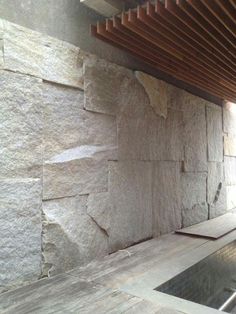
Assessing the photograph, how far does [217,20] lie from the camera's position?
1.89 meters

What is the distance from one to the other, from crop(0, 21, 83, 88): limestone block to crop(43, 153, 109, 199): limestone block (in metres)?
0.49

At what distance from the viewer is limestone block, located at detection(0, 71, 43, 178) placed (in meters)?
1.58

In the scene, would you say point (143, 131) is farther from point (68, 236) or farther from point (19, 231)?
point (19, 231)

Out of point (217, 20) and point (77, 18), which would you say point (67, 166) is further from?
point (217, 20)

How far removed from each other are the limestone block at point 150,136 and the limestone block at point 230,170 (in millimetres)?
1384

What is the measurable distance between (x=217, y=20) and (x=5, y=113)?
1.34 meters

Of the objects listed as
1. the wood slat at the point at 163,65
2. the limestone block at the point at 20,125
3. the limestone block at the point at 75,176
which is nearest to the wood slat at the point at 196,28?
the wood slat at the point at 163,65

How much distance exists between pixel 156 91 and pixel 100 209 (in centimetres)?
124

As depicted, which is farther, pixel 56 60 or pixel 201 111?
pixel 201 111

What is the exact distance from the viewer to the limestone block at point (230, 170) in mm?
4320

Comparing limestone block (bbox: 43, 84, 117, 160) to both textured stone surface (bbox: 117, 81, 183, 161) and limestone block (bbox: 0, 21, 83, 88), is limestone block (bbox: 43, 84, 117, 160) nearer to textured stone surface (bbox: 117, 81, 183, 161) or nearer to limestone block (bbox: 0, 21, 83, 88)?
limestone block (bbox: 0, 21, 83, 88)

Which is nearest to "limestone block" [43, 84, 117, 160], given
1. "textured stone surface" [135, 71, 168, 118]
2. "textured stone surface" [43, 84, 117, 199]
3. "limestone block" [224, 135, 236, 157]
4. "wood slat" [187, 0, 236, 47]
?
"textured stone surface" [43, 84, 117, 199]

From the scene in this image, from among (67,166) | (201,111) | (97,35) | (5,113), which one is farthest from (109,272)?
(201,111)

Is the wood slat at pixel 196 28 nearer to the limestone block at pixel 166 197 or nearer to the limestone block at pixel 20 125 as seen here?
the limestone block at pixel 20 125
